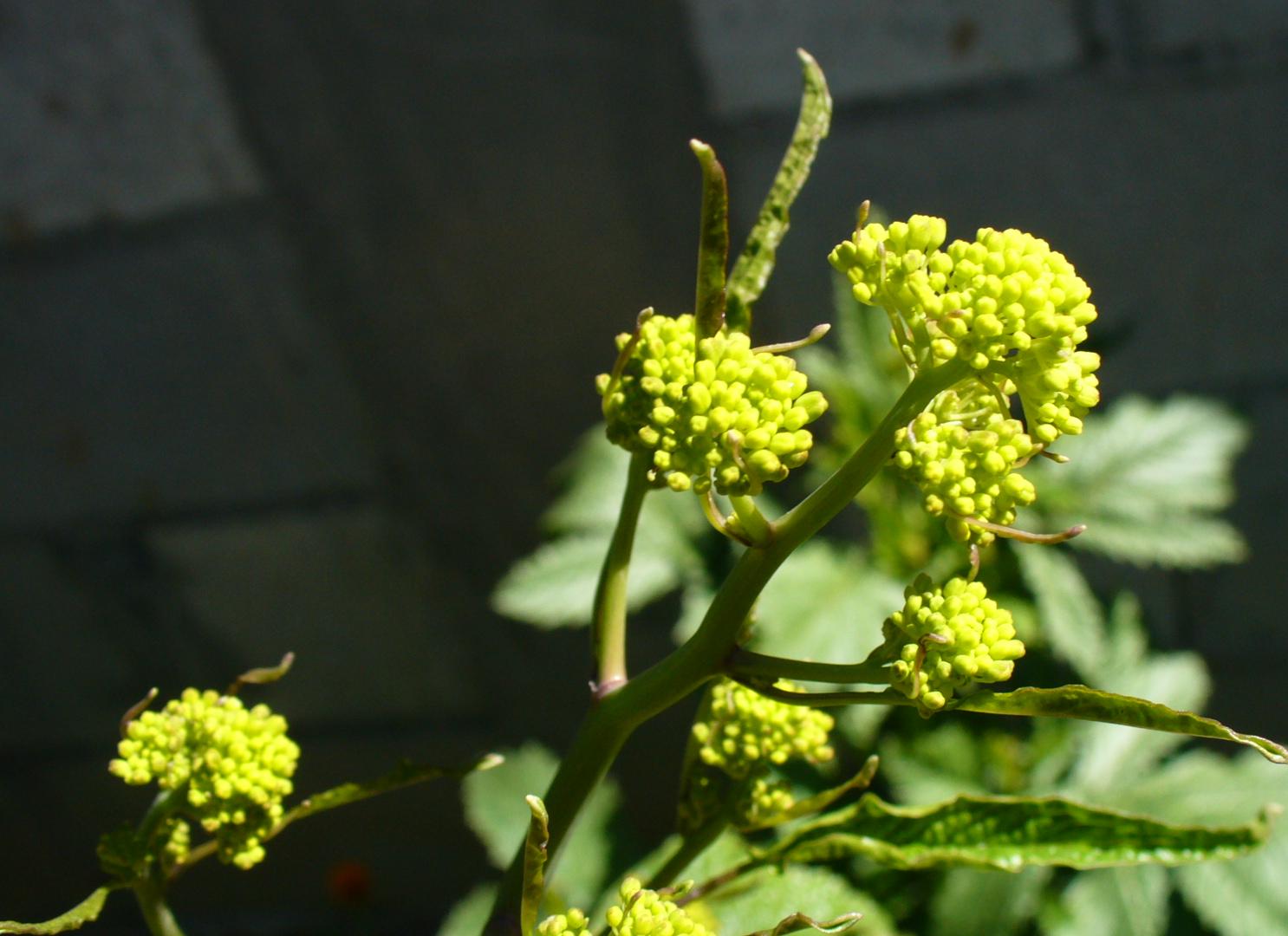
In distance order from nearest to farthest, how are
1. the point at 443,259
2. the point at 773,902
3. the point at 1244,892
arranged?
the point at 773,902 < the point at 1244,892 < the point at 443,259

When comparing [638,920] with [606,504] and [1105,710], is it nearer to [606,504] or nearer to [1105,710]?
[1105,710]

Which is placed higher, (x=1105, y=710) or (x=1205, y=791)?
(x=1105, y=710)

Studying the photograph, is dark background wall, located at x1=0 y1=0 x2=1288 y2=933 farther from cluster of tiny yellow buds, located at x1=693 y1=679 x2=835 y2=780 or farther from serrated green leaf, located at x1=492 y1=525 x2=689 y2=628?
cluster of tiny yellow buds, located at x1=693 y1=679 x2=835 y2=780

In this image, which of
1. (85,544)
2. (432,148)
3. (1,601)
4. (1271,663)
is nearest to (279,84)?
(432,148)

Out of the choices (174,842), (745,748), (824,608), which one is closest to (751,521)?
(745,748)

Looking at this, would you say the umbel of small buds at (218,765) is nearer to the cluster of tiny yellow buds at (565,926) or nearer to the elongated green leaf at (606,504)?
the cluster of tiny yellow buds at (565,926)

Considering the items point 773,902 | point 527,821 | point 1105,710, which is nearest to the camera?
point 1105,710

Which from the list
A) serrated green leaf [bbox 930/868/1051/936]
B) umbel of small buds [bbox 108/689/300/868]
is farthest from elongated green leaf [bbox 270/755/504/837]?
serrated green leaf [bbox 930/868/1051/936]
